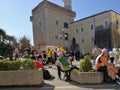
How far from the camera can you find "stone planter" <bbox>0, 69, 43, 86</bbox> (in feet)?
35.2

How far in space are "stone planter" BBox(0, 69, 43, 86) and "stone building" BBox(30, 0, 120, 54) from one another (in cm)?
3567

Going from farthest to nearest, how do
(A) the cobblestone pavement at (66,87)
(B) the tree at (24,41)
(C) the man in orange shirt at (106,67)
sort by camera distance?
(B) the tree at (24,41), (C) the man in orange shirt at (106,67), (A) the cobblestone pavement at (66,87)

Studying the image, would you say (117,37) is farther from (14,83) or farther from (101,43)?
(14,83)

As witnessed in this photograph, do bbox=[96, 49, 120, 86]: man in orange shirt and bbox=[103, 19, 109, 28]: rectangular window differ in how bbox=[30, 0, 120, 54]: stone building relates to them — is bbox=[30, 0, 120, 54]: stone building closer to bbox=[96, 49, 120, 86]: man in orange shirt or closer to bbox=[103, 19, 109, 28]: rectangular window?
bbox=[103, 19, 109, 28]: rectangular window

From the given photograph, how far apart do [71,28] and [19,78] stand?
45553 millimetres

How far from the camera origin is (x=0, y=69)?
1108 cm

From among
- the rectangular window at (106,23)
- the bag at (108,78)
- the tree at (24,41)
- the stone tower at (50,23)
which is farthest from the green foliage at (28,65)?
the tree at (24,41)

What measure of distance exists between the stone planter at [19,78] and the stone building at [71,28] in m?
35.7

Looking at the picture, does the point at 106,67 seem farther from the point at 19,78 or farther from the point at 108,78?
the point at 19,78

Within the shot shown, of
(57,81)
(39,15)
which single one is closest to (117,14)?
(39,15)

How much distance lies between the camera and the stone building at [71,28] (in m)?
46.3

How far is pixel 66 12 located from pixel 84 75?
47167 mm

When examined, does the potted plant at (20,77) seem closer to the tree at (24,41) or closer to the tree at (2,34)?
the tree at (2,34)

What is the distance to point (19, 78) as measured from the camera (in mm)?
10742
